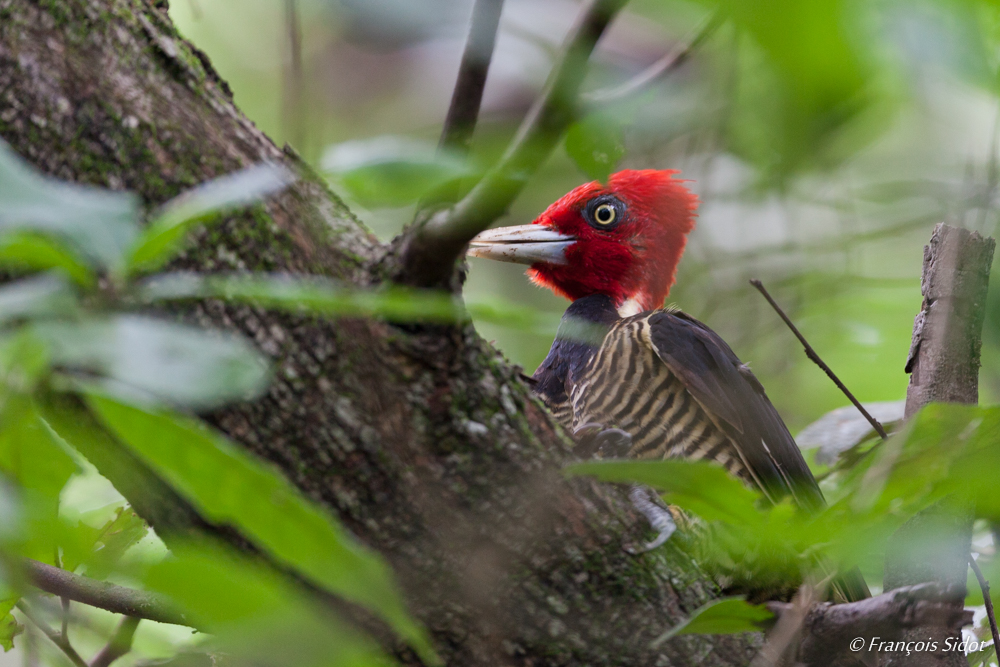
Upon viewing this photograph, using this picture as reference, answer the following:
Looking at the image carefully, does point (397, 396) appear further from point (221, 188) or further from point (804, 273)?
point (804, 273)

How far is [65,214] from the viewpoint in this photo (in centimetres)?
58

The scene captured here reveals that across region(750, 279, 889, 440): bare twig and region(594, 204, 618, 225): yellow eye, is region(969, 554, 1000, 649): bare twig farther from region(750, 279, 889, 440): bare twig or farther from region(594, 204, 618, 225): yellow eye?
region(594, 204, 618, 225): yellow eye

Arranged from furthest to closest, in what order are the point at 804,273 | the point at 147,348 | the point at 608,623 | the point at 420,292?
the point at 804,273 → the point at 608,623 → the point at 420,292 → the point at 147,348

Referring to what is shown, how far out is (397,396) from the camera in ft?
3.95

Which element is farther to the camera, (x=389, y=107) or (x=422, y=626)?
(x=389, y=107)

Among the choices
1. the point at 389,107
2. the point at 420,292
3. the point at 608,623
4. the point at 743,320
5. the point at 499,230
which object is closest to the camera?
the point at 420,292

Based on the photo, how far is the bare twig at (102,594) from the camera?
4.66 ft

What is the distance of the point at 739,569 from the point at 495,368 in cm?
63

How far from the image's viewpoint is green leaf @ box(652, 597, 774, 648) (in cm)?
95

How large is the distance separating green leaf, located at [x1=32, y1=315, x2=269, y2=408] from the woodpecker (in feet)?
4.96

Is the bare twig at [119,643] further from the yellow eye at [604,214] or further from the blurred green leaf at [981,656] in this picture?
the yellow eye at [604,214]

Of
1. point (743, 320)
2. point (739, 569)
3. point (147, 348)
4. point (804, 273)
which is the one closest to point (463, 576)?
point (739, 569)

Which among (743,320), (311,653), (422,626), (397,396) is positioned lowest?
(311,653)

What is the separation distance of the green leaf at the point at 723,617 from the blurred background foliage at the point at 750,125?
15.4 inches
